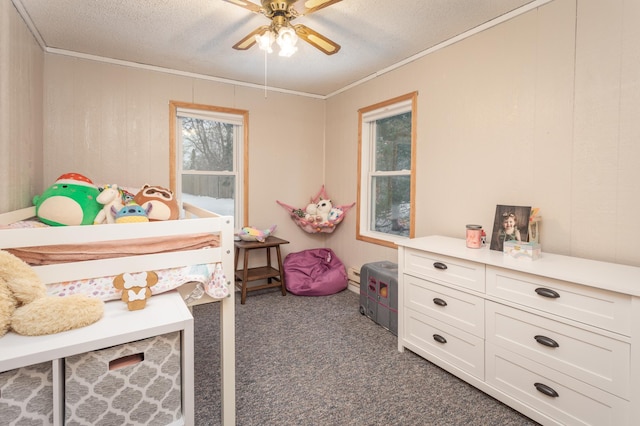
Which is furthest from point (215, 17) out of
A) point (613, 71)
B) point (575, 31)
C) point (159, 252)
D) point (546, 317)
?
point (546, 317)

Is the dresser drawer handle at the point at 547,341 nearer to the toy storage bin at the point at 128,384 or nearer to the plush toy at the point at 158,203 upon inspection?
the toy storage bin at the point at 128,384

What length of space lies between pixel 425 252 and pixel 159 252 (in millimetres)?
1553

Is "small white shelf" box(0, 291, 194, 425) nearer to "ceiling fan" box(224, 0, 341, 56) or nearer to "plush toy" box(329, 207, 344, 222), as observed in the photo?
Result: "ceiling fan" box(224, 0, 341, 56)

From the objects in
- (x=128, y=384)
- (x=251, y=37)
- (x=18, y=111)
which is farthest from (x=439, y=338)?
(x=18, y=111)

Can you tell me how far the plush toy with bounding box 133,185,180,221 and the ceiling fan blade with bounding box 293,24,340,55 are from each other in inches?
49.7

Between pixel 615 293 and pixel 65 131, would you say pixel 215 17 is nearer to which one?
pixel 65 131

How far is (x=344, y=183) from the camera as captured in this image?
12.1 ft

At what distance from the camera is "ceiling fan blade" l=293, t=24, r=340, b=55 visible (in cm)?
182

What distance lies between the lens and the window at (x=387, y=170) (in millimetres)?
2984

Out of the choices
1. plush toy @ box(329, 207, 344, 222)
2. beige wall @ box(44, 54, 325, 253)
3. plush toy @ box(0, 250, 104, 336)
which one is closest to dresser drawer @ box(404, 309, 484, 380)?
plush toy @ box(329, 207, 344, 222)

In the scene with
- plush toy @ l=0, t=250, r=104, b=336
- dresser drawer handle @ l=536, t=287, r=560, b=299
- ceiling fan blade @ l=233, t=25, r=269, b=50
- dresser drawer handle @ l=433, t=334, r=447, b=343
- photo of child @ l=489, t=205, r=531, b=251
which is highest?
ceiling fan blade @ l=233, t=25, r=269, b=50

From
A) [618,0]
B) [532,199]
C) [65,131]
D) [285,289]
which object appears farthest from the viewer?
[285,289]

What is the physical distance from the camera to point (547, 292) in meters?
1.50

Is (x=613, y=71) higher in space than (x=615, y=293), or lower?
higher
